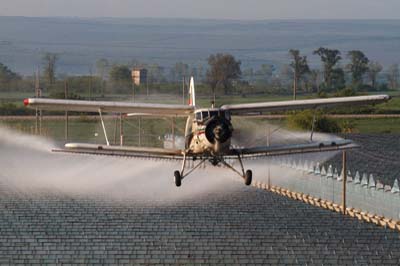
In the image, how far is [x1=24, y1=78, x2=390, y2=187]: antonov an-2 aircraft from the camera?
33969 mm

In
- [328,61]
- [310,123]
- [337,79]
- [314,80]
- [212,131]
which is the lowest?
[310,123]

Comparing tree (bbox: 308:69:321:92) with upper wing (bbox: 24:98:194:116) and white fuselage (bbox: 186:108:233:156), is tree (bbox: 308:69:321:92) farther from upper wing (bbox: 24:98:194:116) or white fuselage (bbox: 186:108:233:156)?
white fuselage (bbox: 186:108:233:156)

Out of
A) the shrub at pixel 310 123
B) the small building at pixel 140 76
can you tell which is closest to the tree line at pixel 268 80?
the small building at pixel 140 76

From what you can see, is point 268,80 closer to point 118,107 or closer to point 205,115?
point 118,107

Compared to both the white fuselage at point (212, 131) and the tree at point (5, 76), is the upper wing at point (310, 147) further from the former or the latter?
the tree at point (5, 76)

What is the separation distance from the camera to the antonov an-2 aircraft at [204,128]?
34.0 metres

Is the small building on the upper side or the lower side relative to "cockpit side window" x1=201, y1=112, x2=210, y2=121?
lower

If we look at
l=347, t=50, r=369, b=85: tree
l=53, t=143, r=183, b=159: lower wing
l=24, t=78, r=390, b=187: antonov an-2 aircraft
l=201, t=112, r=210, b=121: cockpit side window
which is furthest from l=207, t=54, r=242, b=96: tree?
l=347, t=50, r=369, b=85: tree

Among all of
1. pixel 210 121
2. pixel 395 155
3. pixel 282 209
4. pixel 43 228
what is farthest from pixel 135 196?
pixel 395 155

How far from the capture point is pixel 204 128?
3403 centimetres

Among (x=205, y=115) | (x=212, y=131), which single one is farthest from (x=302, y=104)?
(x=212, y=131)

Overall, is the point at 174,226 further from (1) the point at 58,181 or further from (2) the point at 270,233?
(1) the point at 58,181

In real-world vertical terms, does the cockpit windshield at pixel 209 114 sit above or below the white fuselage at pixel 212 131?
above

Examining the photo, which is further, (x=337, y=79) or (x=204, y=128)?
(x=337, y=79)
